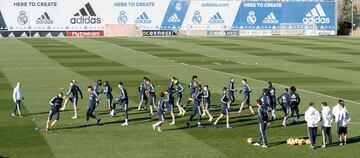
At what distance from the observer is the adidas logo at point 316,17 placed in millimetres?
115562

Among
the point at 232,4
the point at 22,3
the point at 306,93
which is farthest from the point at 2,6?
the point at 306,93

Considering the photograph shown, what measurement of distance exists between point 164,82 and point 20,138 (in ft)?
69.4

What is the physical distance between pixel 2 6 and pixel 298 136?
84.4 meters

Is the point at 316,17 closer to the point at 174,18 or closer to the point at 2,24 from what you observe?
the point at 174,18

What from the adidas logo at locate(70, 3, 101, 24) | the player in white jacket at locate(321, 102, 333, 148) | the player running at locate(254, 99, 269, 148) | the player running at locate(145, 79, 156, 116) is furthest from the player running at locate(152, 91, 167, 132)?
the adidas logo at locate(70, 3, 101, 24)

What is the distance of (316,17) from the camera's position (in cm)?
11606

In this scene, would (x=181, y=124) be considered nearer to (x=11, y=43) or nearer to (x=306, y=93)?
(x=306, y=93)

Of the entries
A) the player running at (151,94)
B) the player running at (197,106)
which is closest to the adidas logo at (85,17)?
the player running at (151,94)

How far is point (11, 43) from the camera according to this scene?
88500 mm

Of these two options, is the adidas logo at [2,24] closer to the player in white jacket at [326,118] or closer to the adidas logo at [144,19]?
the adidas logo at [144,19]

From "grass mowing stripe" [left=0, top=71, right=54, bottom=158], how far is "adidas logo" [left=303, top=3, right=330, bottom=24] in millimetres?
86927

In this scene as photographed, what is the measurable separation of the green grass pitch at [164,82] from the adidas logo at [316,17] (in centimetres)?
2241

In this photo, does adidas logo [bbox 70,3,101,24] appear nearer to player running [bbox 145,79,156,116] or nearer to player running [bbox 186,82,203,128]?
player running [bbox 145,79,156,116]

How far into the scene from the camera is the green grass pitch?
2575 cm
